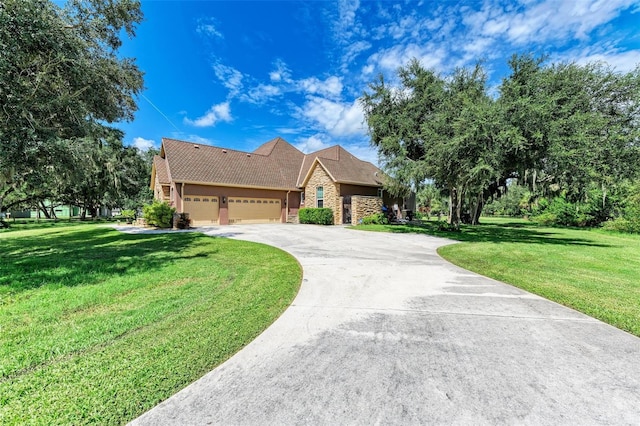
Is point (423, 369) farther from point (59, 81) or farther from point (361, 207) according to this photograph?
point (361, 207)

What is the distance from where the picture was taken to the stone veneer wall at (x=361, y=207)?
64.6 ft

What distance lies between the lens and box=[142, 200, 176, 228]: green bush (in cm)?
1606

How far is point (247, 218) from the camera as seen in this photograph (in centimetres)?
2072

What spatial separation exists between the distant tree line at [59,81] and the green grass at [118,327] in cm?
286

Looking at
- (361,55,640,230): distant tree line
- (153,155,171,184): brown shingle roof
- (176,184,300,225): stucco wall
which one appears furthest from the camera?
(153,155,171,184): brown shingle roof

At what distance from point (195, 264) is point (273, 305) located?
11.9 feet

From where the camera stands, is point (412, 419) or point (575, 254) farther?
point (575, 254)

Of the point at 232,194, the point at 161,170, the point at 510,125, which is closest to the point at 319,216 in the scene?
the point at 232,194

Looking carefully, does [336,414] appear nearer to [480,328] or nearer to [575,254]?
[480,328]

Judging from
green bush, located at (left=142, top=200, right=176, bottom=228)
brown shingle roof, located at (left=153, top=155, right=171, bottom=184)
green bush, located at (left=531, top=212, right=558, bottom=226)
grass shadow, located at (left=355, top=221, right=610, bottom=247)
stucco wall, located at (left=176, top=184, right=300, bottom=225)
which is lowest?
grass shadow, located at (left=355, top=221, right=610, bottom=247)

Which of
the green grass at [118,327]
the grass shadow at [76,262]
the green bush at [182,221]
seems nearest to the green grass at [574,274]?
the green grass at [118,327]

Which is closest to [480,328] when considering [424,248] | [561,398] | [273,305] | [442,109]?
[561,398]

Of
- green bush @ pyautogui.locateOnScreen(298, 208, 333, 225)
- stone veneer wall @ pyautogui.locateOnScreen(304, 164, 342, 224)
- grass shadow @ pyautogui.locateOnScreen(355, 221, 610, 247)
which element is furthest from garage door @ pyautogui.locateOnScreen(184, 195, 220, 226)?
grass shadow @ pyautogui.locateOnScreen(355, 221, 610, 247)

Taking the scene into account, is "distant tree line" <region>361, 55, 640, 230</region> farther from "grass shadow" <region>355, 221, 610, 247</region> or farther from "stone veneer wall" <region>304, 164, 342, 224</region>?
"stone veneer wall" <region>304, 164, 342, 224</region>
